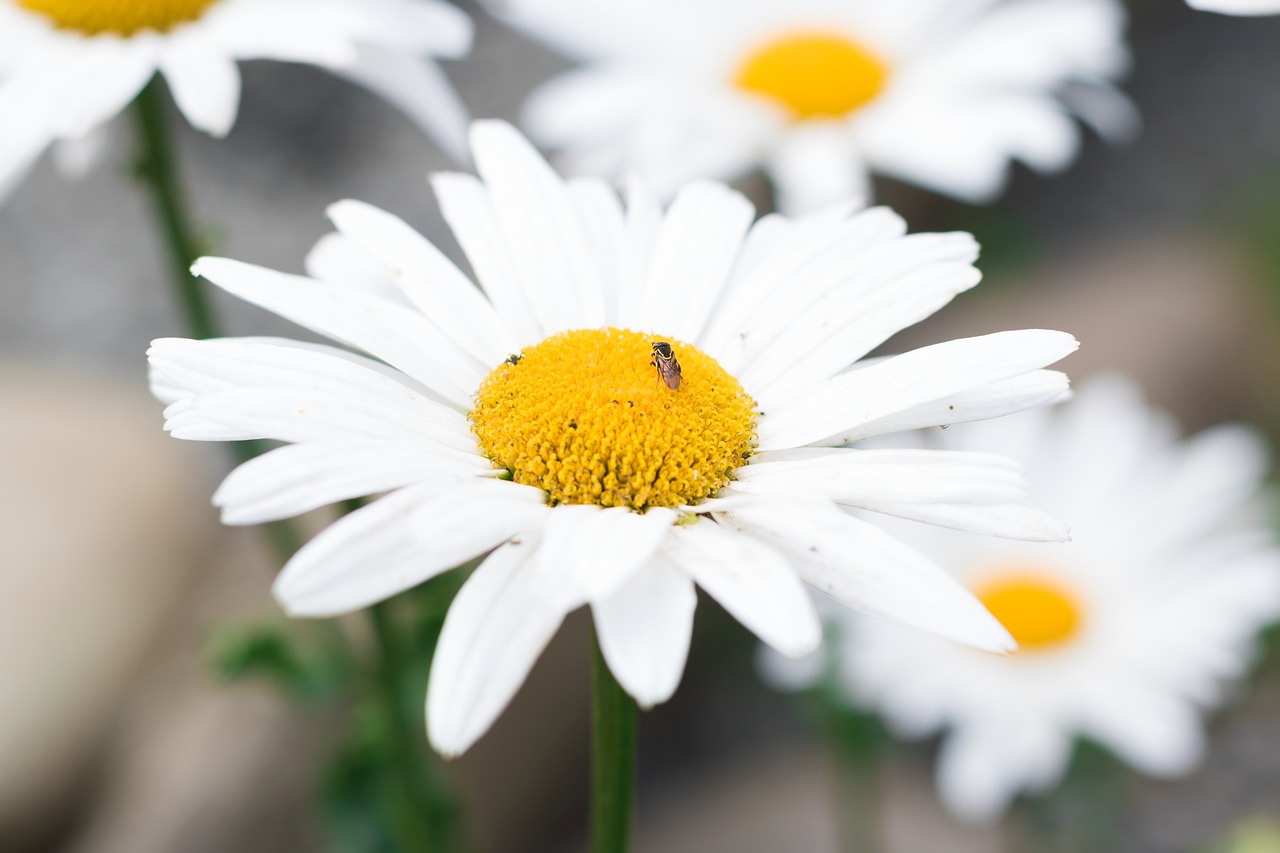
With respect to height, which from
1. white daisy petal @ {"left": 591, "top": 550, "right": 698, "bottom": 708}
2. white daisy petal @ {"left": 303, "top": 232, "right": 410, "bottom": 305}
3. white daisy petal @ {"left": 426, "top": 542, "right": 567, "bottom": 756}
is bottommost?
white daisy petal @ {"left": 591, "top": 550, "right": 698, "bottom": 708}

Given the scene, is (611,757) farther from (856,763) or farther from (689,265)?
(856,763)

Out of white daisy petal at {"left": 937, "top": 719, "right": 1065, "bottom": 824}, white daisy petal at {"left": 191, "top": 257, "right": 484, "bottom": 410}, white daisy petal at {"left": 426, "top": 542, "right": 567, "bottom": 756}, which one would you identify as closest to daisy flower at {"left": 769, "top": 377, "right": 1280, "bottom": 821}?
white daisy petal at {"left": 937, "top": 719, "right": 1065, "bottom": 824}

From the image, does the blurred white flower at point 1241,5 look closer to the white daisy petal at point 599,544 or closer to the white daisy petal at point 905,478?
the white daisy petal at point 905,478

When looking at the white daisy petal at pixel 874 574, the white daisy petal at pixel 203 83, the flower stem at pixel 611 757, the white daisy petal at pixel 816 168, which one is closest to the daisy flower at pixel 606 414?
the white daisy petal at pixel 874 574

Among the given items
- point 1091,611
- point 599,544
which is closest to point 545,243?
point 599,544

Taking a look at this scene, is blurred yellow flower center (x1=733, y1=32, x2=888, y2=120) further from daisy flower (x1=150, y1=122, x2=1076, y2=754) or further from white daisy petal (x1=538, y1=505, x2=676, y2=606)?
white daisy petal (x1=538, y1=505, x2=676, y2=606)

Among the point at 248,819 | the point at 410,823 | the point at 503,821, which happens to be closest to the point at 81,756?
the point at 248,819
